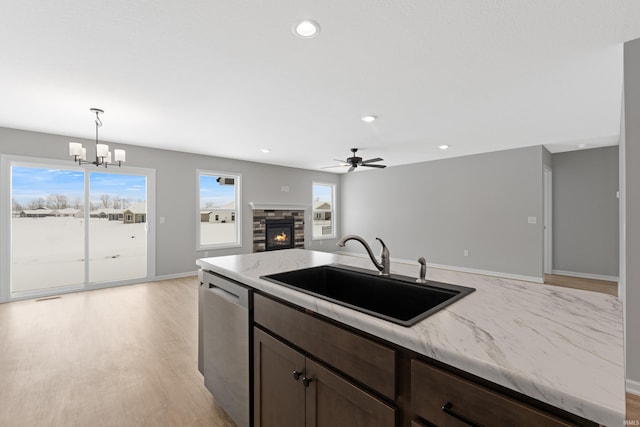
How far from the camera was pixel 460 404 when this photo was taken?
72 cm

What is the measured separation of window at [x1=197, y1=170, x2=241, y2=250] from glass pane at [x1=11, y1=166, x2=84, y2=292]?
6.48 feet

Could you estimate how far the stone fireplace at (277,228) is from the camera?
700 cm

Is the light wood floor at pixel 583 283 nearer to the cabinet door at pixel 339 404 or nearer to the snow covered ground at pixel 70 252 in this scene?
the cabinet door at pixel 339 404

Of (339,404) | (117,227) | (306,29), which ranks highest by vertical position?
(306,29)

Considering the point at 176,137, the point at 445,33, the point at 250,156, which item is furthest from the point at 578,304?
the point at 250,156

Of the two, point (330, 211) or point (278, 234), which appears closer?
point (278, 234)

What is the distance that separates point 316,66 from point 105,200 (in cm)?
462

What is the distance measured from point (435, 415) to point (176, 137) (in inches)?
199

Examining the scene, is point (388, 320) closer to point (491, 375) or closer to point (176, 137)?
point (491, 375)

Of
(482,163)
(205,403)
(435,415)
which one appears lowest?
(205,403)

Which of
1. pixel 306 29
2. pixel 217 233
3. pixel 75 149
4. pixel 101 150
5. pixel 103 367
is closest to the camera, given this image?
pixel 306 29

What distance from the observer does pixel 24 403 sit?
77.0 inches

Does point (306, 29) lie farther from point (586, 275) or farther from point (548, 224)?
point (586, 275)

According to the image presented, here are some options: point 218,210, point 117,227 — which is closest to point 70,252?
point 117,227
